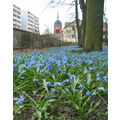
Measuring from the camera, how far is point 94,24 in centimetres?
441

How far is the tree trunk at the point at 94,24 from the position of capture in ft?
13.1

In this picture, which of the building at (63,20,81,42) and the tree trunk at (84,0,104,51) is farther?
the building at (63,20,81,42)

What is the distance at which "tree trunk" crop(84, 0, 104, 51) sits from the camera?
400 centimetres

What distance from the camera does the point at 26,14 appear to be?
6.04ft

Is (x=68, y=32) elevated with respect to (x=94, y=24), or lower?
elevated

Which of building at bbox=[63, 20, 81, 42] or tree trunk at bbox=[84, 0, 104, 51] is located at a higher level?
building at bbox=[63, 20, 81, 42]

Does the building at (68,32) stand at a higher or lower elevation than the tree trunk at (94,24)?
higher

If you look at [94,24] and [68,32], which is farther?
[68,32]

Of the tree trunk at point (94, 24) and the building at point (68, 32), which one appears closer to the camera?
the tree trunk at point (94, 24)

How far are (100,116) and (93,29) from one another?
415 cm
